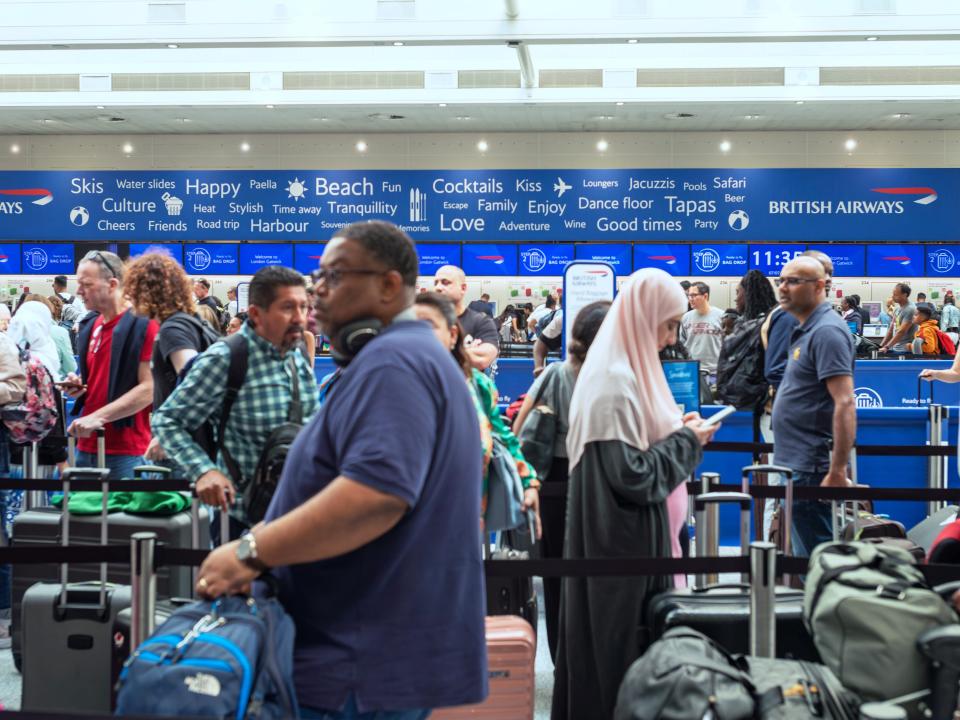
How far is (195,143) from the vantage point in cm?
2109

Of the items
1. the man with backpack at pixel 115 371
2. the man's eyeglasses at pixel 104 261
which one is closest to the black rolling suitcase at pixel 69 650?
the man with backpack at pixel 115 371

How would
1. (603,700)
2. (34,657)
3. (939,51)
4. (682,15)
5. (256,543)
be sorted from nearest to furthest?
(256,543) < (603,700) < (34,657) < (682,15) < (939,51)

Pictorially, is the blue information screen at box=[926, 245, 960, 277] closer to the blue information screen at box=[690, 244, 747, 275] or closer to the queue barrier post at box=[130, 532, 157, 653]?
the blue information screen at box=[690, 244, 747, 275]

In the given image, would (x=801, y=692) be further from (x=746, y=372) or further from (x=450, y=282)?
(x=746, y=372)

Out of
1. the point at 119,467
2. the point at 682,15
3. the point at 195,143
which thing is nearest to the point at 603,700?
the point at 119,467

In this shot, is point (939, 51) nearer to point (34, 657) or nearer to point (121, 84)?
point (121, 84)

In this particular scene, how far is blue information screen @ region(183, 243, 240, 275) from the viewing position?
20484 millimetres

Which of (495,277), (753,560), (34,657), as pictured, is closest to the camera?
(753,560)

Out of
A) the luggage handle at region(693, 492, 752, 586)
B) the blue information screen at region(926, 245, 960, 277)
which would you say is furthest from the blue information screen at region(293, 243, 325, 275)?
the luggage handle at region(693, 492, 752, 586)

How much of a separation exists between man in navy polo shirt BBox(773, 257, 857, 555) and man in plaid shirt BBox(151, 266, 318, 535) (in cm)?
244

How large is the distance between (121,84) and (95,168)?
3.85m

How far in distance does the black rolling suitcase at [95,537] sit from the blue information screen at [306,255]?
1565 cm

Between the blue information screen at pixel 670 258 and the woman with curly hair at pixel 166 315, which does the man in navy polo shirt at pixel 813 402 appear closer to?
the woman with curly hair at pixel 166 315

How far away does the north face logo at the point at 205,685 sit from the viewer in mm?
1866
